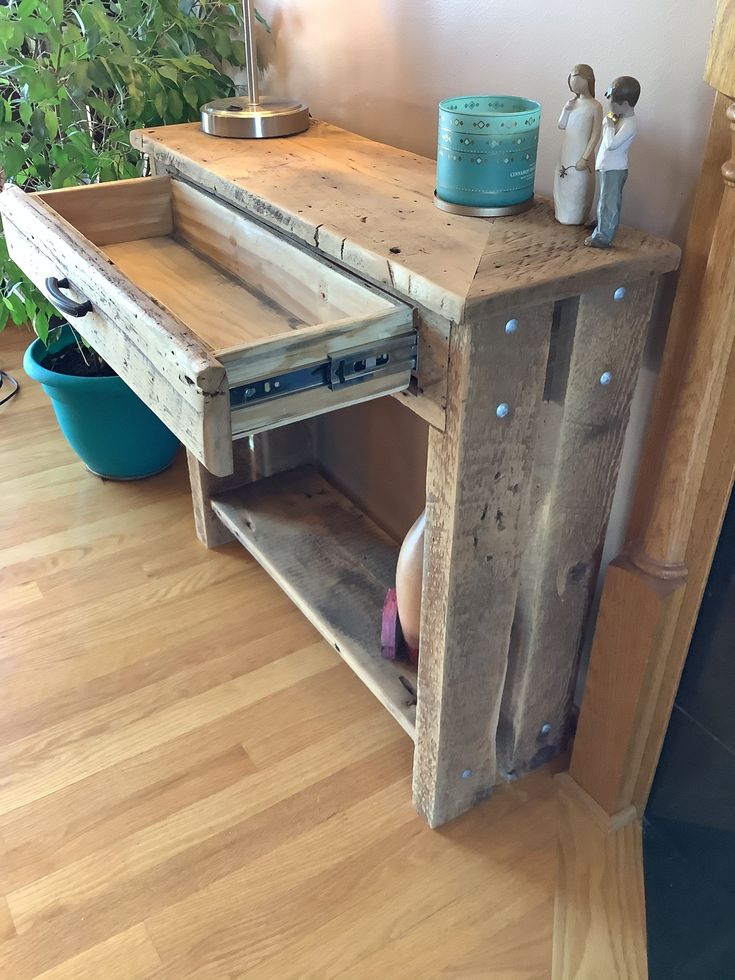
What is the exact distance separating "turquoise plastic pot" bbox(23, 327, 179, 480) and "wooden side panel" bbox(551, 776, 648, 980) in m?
1.13

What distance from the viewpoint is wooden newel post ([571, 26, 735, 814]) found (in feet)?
2.84

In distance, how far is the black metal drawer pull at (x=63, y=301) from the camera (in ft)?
3.30

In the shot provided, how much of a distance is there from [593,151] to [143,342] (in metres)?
0.50

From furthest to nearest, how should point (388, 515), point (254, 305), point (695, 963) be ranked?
point (388, 515) → point (254, 305) → point (695, 963)

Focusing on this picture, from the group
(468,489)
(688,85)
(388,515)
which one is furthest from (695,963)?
(688,85)

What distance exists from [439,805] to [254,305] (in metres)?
0.72

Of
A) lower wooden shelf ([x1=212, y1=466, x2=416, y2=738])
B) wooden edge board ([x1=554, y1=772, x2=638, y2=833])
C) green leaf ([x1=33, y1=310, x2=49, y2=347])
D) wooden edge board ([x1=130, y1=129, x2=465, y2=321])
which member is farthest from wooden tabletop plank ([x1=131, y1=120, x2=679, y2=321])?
wooden edge board ([x1=554, y1=772, x2=638, y2=833])

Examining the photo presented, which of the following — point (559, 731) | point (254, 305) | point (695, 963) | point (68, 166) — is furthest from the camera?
point (68, 166)

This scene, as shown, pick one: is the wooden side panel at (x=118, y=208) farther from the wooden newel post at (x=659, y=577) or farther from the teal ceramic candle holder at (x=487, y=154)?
the wooden newel post at (x=659, y=577)

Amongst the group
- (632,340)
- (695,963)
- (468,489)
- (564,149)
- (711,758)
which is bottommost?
(695,963)

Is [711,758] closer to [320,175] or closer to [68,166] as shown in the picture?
[320,175]

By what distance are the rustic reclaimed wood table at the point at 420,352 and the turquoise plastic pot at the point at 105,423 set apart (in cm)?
48

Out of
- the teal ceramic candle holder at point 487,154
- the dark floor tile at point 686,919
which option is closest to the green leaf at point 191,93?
the teal ceramic candle holder at point 487,154

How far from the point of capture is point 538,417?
3.14 ft
